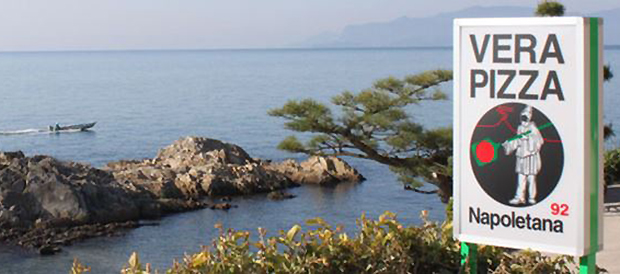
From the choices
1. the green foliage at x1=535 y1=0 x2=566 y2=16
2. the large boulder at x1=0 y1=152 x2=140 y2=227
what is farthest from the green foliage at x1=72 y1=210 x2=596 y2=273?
the large boulder at x1=0 y1=152 x2=140 y2=227

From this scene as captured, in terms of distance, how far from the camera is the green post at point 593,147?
369cm

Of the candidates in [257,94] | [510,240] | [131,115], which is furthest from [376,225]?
[257,94]

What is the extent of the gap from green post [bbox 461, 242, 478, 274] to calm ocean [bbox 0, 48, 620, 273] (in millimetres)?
16342

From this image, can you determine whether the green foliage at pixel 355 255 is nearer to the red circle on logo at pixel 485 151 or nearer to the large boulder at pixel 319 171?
the red circle on logo at pixel 485 151

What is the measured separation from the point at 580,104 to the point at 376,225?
912 millimetres

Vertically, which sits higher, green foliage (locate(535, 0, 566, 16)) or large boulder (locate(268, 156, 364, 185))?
green foliage (locate(535, 0, 566, 16))

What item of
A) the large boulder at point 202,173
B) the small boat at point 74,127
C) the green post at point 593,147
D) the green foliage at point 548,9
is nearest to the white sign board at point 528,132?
the green post at point 593,147

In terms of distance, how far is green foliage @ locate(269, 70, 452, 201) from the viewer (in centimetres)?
1647

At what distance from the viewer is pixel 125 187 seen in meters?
27.9

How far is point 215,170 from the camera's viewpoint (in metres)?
31.1

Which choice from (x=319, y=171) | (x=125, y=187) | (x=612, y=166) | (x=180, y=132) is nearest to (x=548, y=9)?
(x=612, y=166)

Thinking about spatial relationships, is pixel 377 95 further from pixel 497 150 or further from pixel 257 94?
pixel 257 94

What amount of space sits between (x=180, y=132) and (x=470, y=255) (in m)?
50.1

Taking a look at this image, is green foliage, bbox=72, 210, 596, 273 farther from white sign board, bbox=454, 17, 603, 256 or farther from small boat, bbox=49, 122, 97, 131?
small boat, bbox=49, 122, 97, 131
